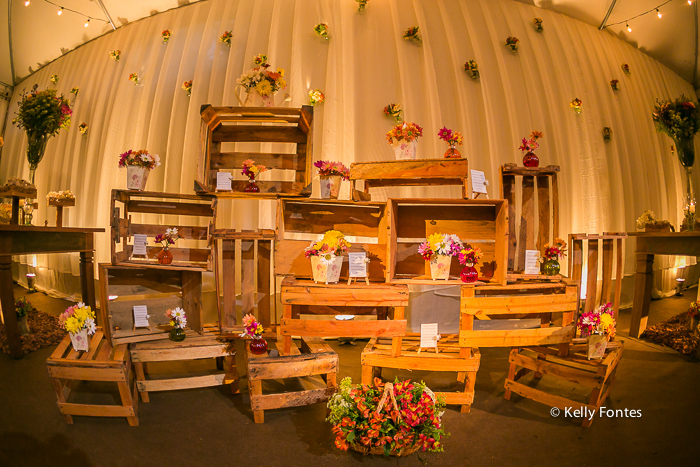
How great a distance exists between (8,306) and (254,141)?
8.80ft

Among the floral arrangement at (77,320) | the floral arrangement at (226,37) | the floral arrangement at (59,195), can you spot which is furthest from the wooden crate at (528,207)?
the floral arrangement at (59,195)

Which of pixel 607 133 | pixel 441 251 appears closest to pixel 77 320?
pixel 441 251

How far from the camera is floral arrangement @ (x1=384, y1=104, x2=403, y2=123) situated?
4.27 m

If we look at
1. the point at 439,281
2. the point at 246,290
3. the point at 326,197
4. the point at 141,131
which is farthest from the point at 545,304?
the point at 141,131

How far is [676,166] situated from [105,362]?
868 centimetres

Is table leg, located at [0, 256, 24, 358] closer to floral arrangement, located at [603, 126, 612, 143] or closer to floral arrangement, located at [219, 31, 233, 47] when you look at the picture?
floral arrangement, located at [219, 31, 233, 47]

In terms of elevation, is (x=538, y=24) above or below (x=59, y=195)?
above

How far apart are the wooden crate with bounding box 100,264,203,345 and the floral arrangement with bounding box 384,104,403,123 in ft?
9.00

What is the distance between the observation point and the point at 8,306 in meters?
3.31

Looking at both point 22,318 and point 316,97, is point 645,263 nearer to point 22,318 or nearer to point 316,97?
point 316,97

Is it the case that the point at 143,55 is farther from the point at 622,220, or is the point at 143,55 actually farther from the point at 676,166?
the point at 676,166

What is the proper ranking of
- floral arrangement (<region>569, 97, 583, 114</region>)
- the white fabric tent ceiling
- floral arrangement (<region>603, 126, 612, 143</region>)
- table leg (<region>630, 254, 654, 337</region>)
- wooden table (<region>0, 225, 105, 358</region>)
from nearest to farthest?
1. wooden table (<region>0, 225, 105, 358</region>)
2. table leg (<region>630, 254, 654, 337</region>)
3. floral arrangement (<region>569, 97, 583, 114</region>)
4. floral arrangement (<region>603, 126, 612, 143</region>)
5. the white fabric tent ceiling

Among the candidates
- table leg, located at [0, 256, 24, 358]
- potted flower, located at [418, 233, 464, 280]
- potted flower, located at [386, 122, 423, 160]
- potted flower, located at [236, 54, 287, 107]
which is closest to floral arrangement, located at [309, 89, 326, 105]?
potted flower, located at [236, 54, 287, 107]

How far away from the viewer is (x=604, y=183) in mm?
5172
